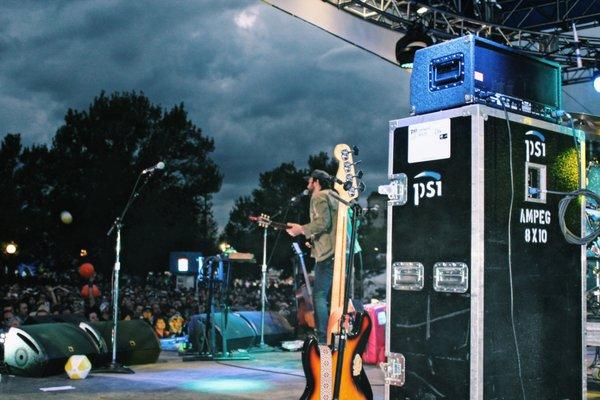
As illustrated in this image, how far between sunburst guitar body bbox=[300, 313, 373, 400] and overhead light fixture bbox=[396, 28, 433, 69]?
7794 millimetres

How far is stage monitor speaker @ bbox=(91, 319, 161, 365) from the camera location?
26.8 feet

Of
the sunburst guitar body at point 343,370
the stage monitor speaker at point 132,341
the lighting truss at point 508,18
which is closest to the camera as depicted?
the sunburst guitar body at point 343,370

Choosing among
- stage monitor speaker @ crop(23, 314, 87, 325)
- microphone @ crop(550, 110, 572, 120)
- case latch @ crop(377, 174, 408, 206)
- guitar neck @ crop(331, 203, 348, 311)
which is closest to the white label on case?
case latch @ crop(377, 174, 408, 206)

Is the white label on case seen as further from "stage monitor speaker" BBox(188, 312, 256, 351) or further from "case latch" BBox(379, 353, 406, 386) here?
"stage monitor speaker" BBox(188, 312, 256, 351)

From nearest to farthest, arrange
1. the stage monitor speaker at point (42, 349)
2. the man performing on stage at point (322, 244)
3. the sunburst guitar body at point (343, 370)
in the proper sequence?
the sunburst guitar body at point (343, 370), the man performing on stage at point (322, 244), the stage monitor speaker at point (42, 349)

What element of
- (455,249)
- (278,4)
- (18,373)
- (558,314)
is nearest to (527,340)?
(558,314)

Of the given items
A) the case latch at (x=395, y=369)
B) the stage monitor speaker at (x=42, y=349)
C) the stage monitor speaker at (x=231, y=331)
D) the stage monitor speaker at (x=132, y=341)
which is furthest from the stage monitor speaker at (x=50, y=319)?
the case latch at (x=395, y=369)

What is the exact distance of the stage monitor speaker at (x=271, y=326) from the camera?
10.5 meters

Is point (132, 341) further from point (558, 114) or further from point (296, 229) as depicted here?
point (558, 114)

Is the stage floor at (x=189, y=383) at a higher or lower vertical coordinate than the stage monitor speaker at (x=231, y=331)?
lower

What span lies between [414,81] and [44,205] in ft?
108

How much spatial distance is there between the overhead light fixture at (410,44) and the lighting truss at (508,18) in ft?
0.94

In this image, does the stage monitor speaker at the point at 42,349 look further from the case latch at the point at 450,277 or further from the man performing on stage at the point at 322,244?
the case latch at the point at 450,277

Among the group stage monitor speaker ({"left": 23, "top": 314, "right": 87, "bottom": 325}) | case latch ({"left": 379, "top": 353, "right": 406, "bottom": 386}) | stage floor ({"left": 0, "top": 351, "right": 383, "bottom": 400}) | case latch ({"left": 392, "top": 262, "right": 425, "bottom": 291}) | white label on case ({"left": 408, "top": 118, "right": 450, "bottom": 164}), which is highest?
white label on case ({"left": 408, "top": 118, "right": 450, "bottom": 164})
